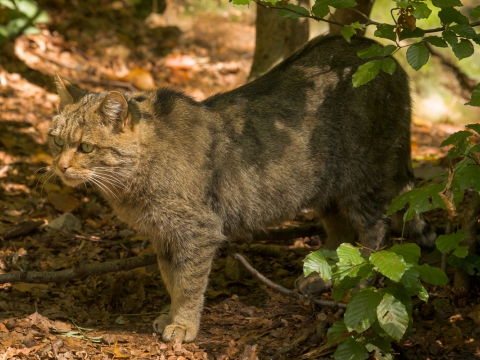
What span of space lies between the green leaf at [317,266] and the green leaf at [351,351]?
0.42m

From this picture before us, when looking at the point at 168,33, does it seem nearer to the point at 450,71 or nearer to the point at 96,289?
the point at 450,71

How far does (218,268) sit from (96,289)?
1.05m

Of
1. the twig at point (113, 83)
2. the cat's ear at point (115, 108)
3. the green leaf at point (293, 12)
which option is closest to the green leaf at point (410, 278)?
the green leaf at point (293, 12)

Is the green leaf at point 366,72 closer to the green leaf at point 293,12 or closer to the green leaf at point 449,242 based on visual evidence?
the green leaf at point 293,12

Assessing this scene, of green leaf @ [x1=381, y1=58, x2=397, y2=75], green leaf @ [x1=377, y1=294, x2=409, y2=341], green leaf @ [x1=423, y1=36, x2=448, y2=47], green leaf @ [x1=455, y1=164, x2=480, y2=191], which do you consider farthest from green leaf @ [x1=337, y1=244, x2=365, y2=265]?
green leaf @ [x1=423, y1=36, x2=448, y2=47]

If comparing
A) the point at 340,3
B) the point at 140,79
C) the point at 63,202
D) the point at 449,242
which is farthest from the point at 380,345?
the point at 140,79

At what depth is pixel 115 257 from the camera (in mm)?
5301

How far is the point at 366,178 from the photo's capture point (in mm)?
4602

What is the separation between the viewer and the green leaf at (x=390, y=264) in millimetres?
2912

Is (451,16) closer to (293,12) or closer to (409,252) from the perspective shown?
(293,12)

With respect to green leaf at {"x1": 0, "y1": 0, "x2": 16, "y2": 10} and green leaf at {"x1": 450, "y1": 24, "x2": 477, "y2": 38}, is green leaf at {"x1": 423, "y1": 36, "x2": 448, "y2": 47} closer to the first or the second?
green leaf at {"x1": 450, "y1": 24, "x2": 477, "y2": 38}

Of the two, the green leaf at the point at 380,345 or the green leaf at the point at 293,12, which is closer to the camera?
the green leaf at the point at 380,345

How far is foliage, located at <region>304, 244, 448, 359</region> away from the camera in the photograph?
3.00m

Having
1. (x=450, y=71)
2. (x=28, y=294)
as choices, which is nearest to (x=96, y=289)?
(x=28, y=294)
